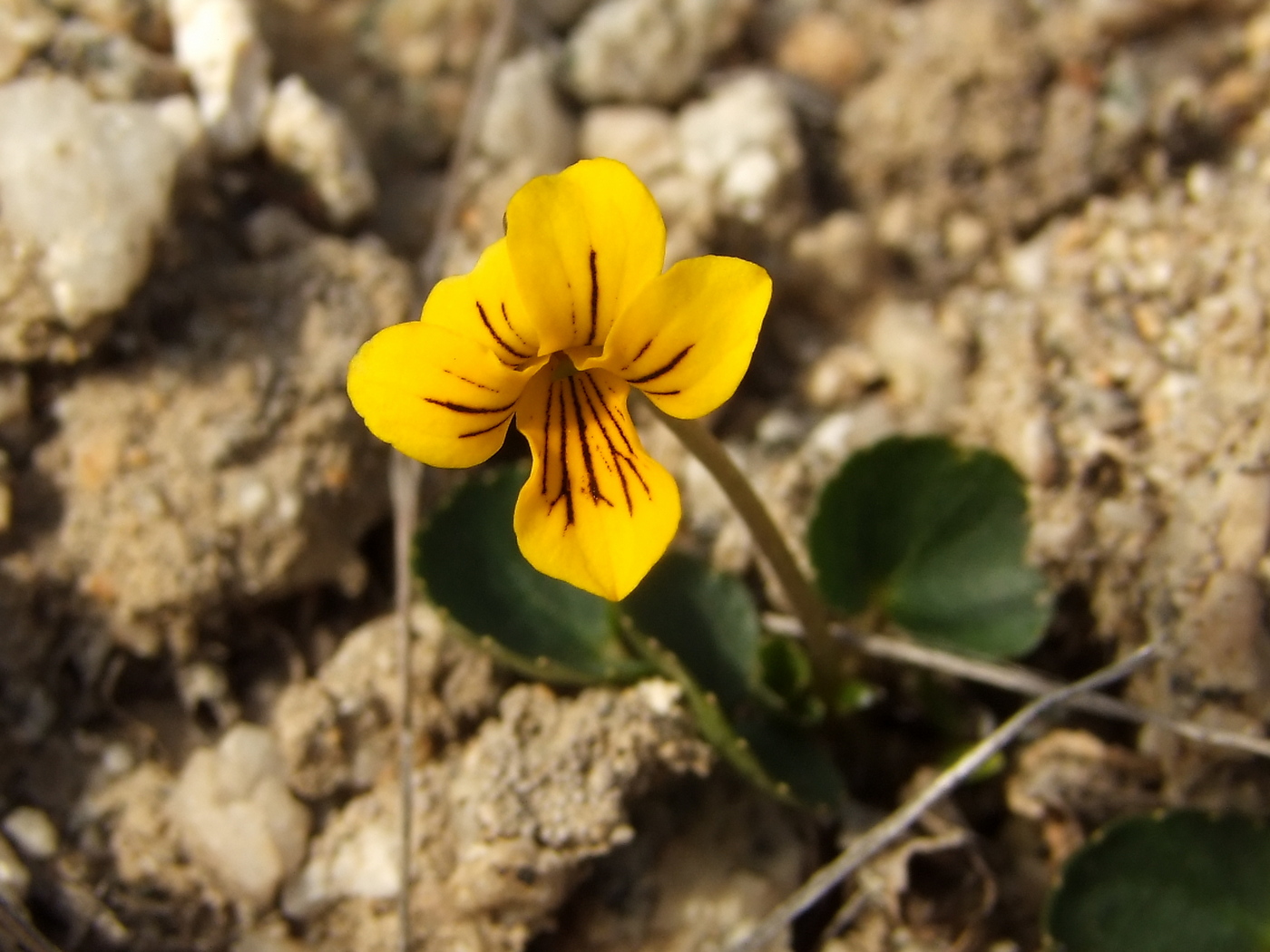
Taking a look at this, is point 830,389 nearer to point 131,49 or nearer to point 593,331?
point 593,331

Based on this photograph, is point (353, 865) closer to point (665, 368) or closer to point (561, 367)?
point (561, 367)

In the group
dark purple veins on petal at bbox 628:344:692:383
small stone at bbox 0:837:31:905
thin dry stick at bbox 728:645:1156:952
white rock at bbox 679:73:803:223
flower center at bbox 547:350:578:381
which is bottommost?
thin dry stick at bbox 728:645:1156:952

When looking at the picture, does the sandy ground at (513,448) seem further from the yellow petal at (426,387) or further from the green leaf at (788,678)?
the yellow petal at (426,387)

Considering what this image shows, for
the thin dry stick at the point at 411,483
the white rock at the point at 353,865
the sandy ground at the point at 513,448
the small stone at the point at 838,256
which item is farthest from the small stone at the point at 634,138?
the white rock at the point at 353,865

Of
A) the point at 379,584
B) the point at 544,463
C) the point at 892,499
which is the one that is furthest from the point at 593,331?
the point at 379,584

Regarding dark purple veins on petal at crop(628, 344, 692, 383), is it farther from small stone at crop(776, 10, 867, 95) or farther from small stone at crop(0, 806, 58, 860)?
small stone at crop(776, 10, 867, 95)

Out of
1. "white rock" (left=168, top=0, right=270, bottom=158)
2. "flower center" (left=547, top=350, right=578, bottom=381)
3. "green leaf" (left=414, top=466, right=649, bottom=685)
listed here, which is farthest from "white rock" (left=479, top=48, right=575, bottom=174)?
"flower center" (left=547, top=350, right=578, bottom=381)

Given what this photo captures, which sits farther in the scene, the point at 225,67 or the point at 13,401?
the point at 225,67

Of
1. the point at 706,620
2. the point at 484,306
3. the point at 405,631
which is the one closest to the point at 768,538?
the point at 706,620
